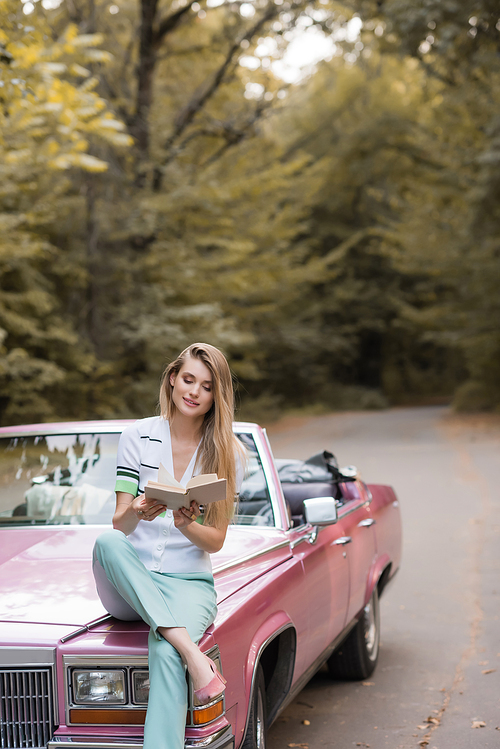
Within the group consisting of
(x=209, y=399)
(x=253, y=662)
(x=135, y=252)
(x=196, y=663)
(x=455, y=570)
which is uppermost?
(x=135, y=252)

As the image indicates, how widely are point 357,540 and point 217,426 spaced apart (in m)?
2.27

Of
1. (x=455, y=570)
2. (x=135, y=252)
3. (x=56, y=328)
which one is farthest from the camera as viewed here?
(x=135, y=252)

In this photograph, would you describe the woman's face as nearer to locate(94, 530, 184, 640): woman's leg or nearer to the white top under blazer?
the white top under blazer

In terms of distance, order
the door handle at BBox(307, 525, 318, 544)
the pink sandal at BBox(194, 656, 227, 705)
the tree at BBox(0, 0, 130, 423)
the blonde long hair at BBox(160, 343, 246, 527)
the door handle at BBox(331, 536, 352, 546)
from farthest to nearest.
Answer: the tree at BBox(0, 0, 130, 423)
the door handle at BBox(331, 536, 352, 546)
the door handle at BBox(307, 525, 318, 544)
the blonde long hair at BBox(160, 343, 246, 527)
the pink sandal at BBox(194, 656, 227, 705)

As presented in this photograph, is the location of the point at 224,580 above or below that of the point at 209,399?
below

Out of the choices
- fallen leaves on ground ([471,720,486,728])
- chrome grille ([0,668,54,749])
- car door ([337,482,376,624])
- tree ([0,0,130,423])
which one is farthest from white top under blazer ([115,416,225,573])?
tree ([0,0,130,423])

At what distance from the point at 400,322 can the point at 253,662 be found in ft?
129

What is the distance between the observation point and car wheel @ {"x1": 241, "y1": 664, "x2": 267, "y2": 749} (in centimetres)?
303

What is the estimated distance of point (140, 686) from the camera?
8.24ft

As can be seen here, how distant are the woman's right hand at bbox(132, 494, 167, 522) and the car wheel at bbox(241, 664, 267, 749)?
37.0 inches

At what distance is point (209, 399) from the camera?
2.97 metres

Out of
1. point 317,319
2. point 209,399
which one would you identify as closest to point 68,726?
point 209,399

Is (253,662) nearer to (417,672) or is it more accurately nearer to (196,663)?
(196,663)

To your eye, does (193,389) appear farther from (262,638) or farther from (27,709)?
(27,709)
